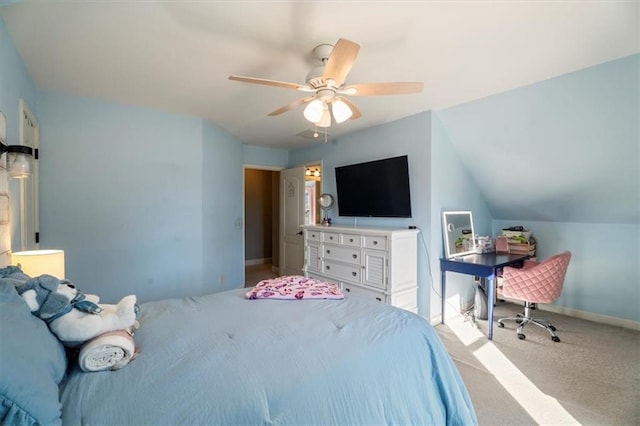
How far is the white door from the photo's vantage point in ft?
15.9

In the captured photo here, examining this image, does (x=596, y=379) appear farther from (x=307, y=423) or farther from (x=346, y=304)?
(x=307, y=423)

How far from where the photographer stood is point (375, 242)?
314 centimetres

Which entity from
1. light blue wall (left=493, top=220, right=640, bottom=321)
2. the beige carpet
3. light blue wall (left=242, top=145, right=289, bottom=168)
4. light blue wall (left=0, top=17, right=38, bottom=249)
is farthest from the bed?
light blue wall (left=242, top=145, right=289, bottom=168)

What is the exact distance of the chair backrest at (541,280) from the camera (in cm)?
285

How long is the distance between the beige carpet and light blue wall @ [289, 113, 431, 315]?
747mm

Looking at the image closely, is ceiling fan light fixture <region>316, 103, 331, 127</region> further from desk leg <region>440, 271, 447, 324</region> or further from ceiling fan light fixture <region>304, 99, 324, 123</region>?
desk leg <region>440, 271, 447, 324</region>

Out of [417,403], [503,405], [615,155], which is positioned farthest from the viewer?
[615,155]

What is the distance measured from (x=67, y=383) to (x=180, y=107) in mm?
2940

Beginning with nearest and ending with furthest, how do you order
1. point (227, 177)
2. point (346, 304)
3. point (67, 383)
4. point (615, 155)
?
Result: point (67, 383) → point (346, 304) → point (615, 155) → point (227, 177)

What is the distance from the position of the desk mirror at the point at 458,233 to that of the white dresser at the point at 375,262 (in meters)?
0.37

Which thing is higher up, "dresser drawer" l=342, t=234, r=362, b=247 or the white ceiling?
the white ceiling

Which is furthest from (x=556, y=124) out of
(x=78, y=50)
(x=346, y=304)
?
(x=78, y=50)

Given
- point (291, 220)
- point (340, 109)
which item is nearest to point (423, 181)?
point (340, 109)

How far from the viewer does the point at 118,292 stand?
3102 mm
